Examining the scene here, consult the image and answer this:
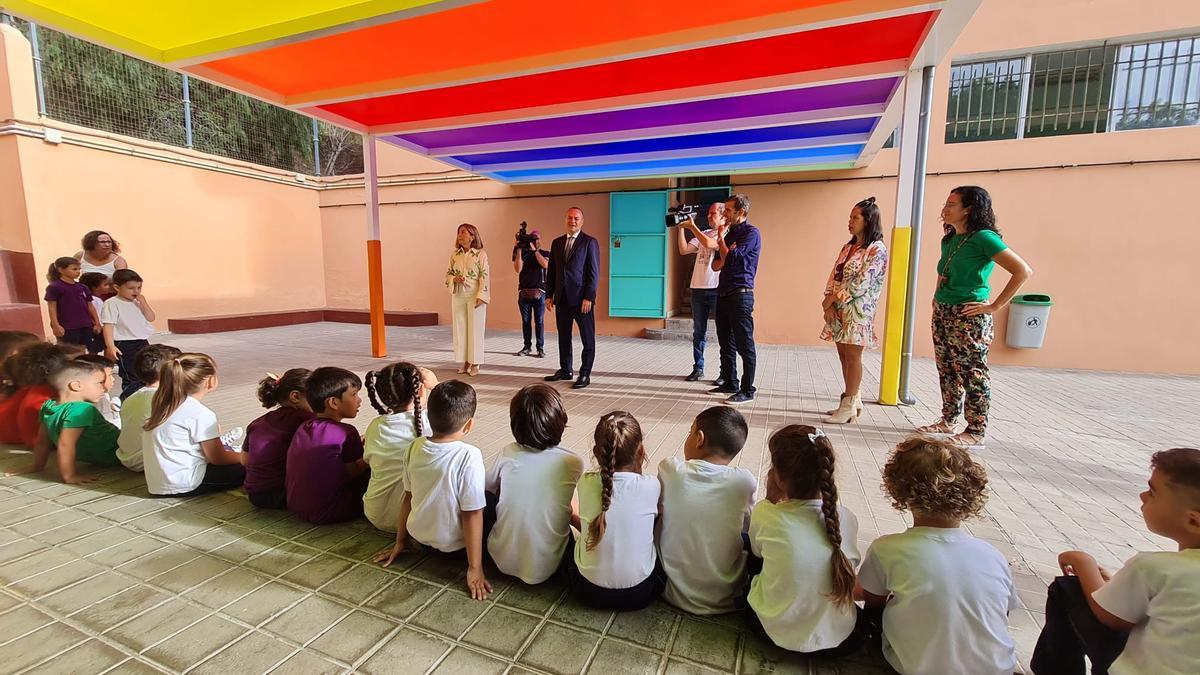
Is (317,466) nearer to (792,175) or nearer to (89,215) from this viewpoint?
(792,175)

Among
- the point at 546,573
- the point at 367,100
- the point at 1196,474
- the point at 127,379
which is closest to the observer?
the point at 1196,474

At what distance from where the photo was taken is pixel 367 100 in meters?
4.76

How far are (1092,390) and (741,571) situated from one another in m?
5.44

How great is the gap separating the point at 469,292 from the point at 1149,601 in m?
4.76

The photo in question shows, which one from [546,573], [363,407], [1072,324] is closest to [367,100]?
[363,407]

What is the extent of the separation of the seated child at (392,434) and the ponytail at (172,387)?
0.88 m

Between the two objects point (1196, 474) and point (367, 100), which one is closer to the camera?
point (1196, 474)

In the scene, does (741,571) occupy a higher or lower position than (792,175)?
lower

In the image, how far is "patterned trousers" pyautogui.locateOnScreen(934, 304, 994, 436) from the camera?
297 centimetres

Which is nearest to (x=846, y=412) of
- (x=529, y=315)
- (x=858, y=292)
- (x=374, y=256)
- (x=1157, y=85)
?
(x=858, y=292)

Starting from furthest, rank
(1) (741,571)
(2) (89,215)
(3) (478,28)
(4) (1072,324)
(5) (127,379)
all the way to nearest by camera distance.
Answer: (2) (89,215) → (4) (1072,324) → (5) (127,379) → (3) (478,28) → (1) (741,571)

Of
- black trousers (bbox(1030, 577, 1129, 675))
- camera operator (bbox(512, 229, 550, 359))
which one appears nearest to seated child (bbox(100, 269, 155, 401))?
camera operator (bbox(512, 229, 550, 359))

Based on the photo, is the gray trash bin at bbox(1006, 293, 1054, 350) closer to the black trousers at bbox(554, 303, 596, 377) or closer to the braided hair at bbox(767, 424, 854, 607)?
the black trousers at bbox(554, 303, 596, 377)

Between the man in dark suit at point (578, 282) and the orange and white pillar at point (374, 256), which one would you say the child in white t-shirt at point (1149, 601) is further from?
the orange and white pillar at point (374, 256)
